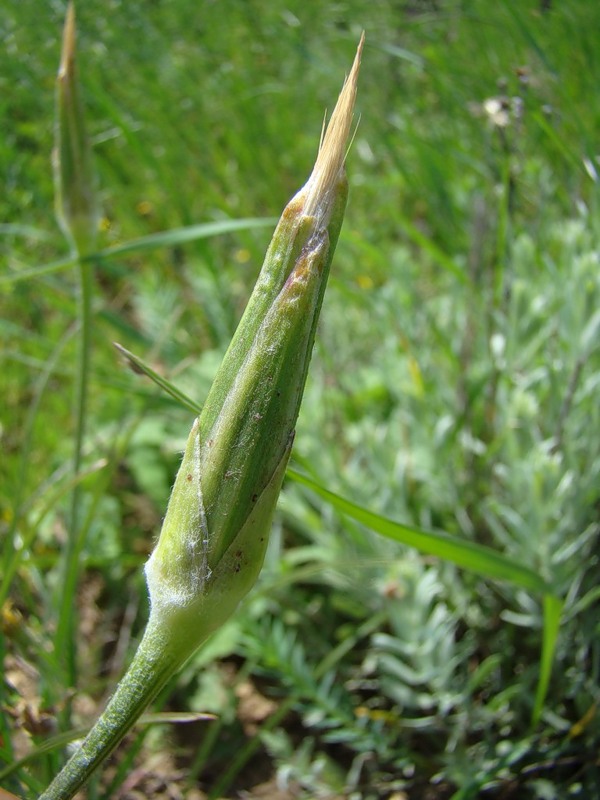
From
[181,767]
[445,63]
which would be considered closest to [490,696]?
[181,767]

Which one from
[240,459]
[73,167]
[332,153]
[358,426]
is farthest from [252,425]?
[358,426]

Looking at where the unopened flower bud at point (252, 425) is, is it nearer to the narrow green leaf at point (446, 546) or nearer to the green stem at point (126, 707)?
the green stem at point (126, 707)

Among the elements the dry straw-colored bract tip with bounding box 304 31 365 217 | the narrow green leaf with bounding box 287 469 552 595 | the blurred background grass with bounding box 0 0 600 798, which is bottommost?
the blurred background grass with bounding box 0 0 600 798

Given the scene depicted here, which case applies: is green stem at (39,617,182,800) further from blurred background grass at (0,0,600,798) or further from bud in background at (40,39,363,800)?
blurred background grass at (0,0,600,798)

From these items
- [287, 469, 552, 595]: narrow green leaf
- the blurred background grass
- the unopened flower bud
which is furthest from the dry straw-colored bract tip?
the blurred background grass

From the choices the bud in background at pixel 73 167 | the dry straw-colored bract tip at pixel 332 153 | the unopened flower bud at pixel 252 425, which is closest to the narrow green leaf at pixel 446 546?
the unopened flower bud at pixel 252 425
